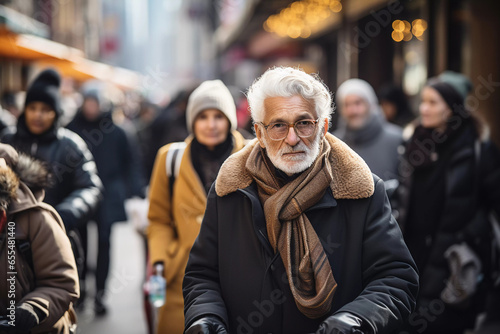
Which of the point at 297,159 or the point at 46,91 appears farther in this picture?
the point at 46,91

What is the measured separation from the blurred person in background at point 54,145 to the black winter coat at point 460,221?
2.53 meters

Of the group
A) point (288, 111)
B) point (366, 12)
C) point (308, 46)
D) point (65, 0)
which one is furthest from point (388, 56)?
point (65, 0)

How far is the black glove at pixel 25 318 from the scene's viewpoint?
108 inches

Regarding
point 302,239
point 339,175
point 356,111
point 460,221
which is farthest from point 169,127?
point 302,239

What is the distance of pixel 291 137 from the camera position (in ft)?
9.11

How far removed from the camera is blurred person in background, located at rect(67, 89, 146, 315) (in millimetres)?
7375

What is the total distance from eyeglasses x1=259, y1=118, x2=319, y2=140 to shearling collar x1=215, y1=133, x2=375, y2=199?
0.45ft

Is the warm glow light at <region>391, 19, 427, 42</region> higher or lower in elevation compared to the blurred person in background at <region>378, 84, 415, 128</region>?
higher

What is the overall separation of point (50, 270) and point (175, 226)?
143cm

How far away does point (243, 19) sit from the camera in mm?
18484

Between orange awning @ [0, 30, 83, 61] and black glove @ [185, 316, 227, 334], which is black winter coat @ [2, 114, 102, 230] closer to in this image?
black glove @ [185, 316, 227, 334]

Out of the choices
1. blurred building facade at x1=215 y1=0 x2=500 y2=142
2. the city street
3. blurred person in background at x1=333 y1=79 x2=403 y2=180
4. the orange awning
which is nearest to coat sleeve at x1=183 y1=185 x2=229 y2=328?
blurred person in background at x1=333 y1=79 x2=403 y2=180

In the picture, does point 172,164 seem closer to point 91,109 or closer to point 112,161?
point 112,161

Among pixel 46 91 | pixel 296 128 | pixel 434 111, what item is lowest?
pixel 296 128
